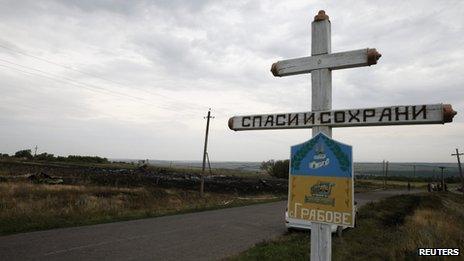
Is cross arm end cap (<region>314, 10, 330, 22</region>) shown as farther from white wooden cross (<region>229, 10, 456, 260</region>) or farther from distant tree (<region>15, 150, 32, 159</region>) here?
distant tree (<region>15, 150, 32, 159</region>)

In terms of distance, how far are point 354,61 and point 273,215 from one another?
1717cm

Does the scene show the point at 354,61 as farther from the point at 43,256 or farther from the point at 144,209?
the point at 144,209

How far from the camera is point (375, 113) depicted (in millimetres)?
4273

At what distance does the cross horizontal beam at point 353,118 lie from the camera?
3910mm

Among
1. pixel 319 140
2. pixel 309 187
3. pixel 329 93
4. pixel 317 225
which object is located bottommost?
pixel 317 225

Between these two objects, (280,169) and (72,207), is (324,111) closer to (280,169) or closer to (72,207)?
(72,207)

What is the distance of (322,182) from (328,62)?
150 centimetres

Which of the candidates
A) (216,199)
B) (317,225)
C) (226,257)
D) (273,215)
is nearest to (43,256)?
(226,257)

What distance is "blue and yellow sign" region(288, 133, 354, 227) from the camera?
4.20 meters

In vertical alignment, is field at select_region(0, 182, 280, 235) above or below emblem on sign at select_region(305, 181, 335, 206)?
below

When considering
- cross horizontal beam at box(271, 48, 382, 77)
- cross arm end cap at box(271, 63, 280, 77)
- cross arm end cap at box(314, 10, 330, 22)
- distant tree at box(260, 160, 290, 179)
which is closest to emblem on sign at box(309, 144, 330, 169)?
cross horizontal beam at box(271, 48, 382, 77)

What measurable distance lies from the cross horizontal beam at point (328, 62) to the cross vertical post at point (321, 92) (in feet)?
0.25

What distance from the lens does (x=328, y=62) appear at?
471cm

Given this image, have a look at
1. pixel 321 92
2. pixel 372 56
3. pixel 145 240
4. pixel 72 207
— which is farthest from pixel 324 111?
pixel 72 207
